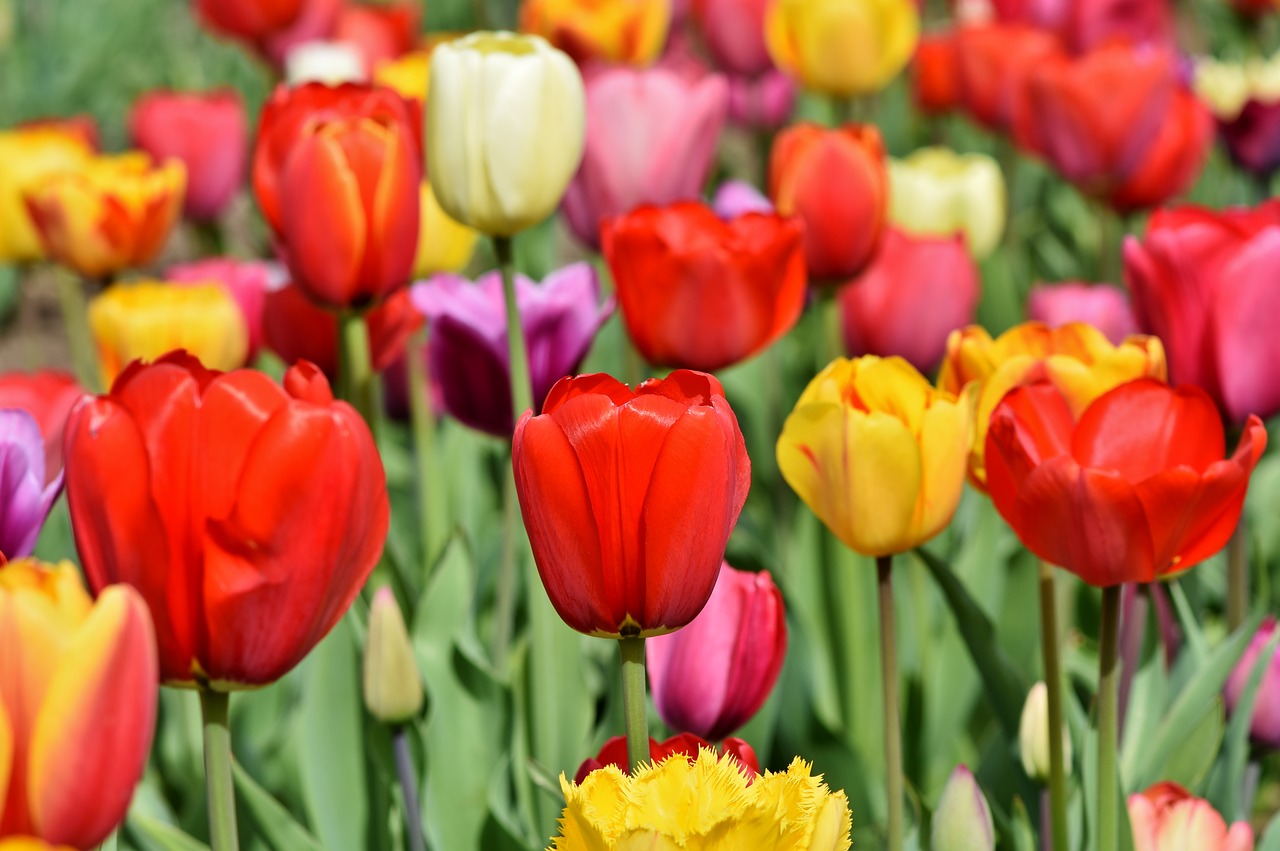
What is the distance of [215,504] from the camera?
74 centimetres

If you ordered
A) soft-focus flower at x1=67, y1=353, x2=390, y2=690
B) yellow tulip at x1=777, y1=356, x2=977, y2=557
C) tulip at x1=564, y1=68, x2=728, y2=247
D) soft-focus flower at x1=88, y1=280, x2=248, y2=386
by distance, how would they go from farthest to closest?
tulip at x1=564, y1=68, x2=728, y2=247 < soft-focus flower at x1=88, y1=280, x2=248, y2=386 < yellow tulip at x1=777, y1=356, x2=977, y2=557 < soft-focus flower at x1=67, y1=353, x2=390, y2=690

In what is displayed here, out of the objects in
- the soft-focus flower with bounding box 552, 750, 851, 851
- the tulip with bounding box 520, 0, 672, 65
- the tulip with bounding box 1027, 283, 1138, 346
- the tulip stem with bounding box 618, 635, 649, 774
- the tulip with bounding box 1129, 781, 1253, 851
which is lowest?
the tulip with bounding box 1027, 283, 1138, 346

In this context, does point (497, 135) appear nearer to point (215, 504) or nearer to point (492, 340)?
point (492, 340)

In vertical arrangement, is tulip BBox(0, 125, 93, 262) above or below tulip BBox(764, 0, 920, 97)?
below

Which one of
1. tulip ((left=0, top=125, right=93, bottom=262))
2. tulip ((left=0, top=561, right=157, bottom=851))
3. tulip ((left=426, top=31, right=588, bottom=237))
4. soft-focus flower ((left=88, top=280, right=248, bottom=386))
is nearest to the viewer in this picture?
tulip ((left=0, top=561, right=157, bottom=851))

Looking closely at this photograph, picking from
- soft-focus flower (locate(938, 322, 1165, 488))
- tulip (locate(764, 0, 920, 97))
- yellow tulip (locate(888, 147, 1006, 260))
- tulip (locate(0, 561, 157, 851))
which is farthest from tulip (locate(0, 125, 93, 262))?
tulip (locate(0, 561, 157, 851))

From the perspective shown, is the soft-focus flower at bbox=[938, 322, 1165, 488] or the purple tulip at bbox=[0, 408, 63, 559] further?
the soft-focus flower at bbox=[938, 322, 1165, 488]

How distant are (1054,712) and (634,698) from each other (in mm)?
397

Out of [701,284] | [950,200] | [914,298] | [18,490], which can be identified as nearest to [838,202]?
[914,298]

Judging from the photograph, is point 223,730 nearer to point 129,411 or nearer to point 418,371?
point 129,411

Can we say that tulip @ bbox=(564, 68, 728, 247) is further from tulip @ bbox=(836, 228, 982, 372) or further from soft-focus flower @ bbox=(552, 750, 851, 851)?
soft-focus flower @ bbox=(552, 750, 851, 851)

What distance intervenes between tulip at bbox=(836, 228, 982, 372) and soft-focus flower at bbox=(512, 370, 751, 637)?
3.38ft

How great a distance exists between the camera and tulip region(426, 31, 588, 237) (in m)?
1.19

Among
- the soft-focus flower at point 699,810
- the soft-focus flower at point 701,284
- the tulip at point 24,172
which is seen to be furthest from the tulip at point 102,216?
the soft-focus flower at point 699,810
